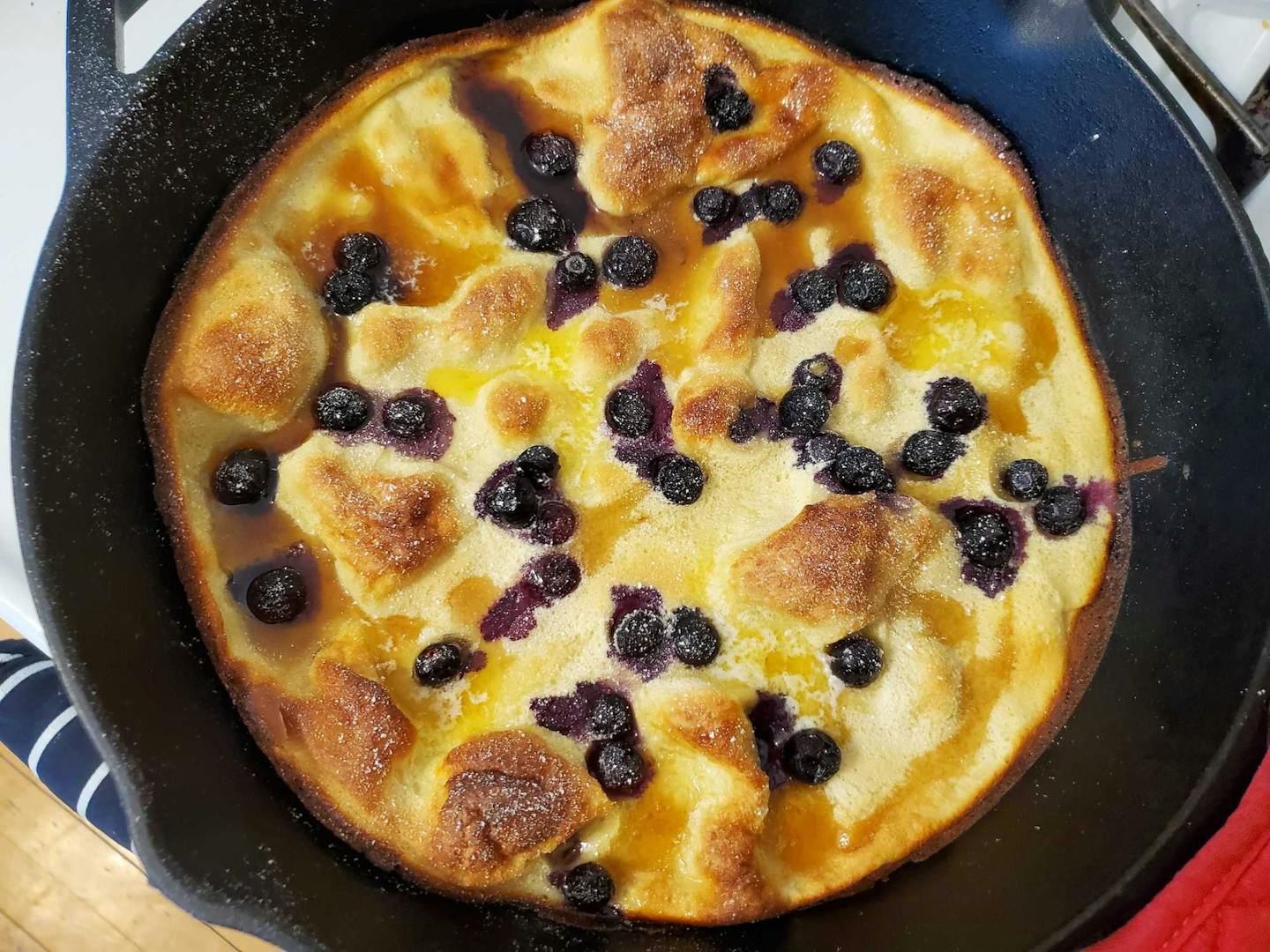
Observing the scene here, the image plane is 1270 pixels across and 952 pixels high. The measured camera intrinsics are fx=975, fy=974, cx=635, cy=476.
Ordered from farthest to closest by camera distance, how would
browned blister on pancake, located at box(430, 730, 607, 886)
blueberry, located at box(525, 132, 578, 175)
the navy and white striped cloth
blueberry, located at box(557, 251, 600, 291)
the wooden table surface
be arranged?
1. the wooden table surface
2. the navy and white striped cloth
3. blueberry, located at box(525, 132, 578, 175)
4. blueberry, located at box(557, 251, 600, 291)
5. browned blister on pancake, located at box(430, 730, 607, 886)

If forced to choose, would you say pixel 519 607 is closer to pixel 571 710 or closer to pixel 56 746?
pixel 571 710

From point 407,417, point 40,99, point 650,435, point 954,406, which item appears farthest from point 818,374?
point 40,99

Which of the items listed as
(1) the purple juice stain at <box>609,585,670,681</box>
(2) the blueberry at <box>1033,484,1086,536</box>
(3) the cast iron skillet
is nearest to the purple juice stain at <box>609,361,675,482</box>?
(1) the purple juice stain at <box>609,585,670,681</box>

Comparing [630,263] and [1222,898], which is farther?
[630,263]

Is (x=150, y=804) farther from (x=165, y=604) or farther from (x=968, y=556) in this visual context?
(x=968, y=556)

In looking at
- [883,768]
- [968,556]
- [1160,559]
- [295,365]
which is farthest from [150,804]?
[1160,559]

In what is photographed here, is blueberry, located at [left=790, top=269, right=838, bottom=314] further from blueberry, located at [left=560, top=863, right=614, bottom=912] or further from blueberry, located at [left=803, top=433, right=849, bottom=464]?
blueberry, located at [left=560, top=863, right=614, bottom=912]
